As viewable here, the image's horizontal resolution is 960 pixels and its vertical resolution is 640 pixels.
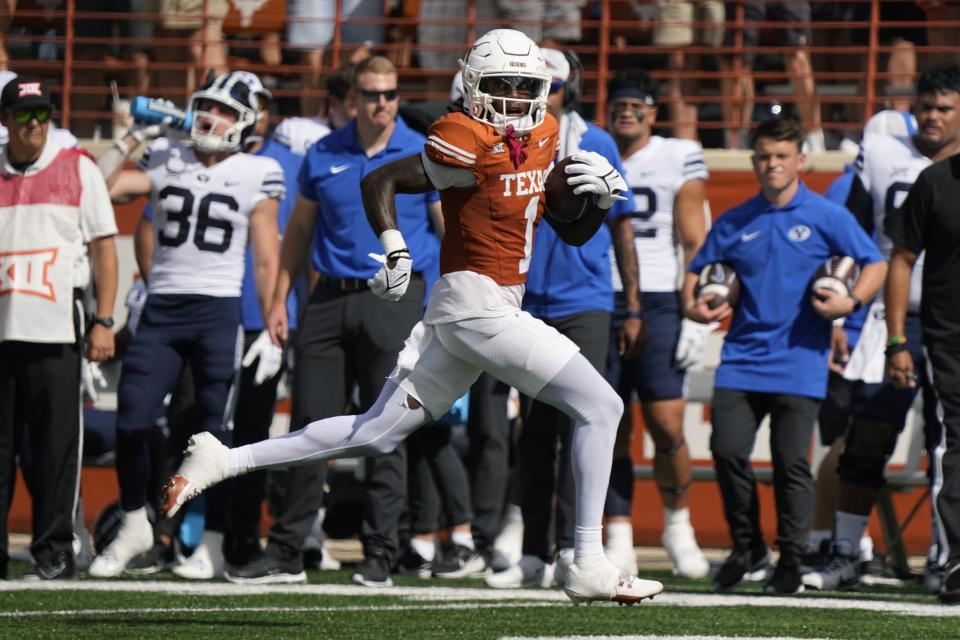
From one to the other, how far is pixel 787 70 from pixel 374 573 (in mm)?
4932

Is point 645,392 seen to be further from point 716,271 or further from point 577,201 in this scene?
point 577,201

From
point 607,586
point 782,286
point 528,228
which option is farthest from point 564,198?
point 782,286

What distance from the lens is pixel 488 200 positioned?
5.69m

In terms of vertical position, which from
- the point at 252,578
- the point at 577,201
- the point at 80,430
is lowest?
the point at 252,578

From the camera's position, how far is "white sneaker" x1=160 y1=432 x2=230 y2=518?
5.71m

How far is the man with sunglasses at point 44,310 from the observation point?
7.22 metres

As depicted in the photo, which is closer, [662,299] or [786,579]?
[786,579]

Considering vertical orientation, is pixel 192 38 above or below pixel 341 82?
above

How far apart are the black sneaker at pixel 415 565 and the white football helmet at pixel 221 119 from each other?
1.88 meters

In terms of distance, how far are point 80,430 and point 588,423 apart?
8.30 ft

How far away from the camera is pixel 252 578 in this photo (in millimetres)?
7406

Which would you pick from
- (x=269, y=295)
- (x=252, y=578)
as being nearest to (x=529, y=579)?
(x=252, y=578)

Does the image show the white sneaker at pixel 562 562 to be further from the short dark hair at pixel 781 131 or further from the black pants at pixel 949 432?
the short dark hair at pixel 781 131

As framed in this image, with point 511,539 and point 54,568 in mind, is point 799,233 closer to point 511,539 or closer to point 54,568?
point 511,539
